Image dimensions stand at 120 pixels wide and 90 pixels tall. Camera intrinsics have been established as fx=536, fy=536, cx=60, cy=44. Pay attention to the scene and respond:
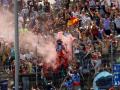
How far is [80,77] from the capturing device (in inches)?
618

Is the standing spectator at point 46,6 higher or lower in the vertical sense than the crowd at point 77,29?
higher

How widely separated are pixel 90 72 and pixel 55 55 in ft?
5.37

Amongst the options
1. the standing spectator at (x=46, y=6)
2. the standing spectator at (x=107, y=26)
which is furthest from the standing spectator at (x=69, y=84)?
the standing spectator at (x=46, y=6)

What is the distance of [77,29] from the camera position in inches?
711

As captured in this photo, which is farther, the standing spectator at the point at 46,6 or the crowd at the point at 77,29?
the standing spectator at the point at 46,6

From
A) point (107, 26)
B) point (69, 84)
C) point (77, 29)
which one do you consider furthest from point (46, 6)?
point (69, 84)

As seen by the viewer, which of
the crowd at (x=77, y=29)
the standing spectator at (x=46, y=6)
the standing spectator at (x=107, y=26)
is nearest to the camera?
the crowd at (x=77, y=29)

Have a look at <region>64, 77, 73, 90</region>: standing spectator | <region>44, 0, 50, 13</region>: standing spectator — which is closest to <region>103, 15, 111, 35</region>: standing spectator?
<region>64, 77, 73, 90</region>: standing spectator

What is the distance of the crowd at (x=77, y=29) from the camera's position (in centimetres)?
1577

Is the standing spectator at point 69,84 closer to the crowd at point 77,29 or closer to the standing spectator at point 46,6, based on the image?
the crowd at point 77,29

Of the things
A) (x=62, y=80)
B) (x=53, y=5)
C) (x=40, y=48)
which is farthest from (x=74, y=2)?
(x=62, y=80)

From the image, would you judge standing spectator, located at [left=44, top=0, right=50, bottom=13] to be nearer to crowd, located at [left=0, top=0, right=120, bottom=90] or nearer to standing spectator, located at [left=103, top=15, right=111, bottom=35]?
crowd, located at [left=0, top=0, right=120, bottom=90]

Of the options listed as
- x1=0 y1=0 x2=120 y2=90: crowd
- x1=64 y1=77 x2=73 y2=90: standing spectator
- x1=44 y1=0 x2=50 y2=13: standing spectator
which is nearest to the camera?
x1=64 y1=77 x2=73 y2=90: standing spectator

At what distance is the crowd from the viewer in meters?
15.8
